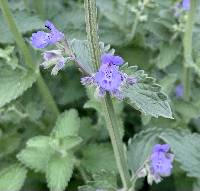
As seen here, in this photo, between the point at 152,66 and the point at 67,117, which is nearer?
the point at 67,117

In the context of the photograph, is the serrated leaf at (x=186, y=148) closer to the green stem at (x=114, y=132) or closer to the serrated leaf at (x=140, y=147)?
the serrated leaf at (x=140, y=147)

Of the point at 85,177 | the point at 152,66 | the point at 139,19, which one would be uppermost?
the point at 139,19

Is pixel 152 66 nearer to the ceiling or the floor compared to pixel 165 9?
nearer to the floor

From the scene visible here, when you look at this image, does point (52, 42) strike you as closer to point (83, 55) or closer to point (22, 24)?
point (83, 55)

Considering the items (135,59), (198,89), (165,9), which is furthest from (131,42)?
(198,89)

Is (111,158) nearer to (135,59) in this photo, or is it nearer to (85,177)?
(85,177)

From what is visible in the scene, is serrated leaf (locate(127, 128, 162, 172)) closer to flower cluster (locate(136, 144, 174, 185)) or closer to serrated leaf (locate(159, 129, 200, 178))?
serrated leaf (locate(159, 129, 200, 178))
